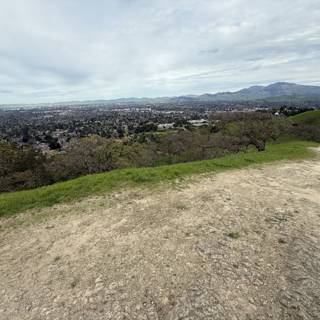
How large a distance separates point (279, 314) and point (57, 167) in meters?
23.6

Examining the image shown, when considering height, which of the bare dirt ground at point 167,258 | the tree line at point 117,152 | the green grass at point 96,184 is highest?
the bare dirt ground at point 167,258

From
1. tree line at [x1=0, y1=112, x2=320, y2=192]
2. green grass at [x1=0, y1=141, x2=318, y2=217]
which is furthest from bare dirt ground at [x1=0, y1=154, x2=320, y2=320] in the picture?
tree line at [x1=0, y1=112, x2=320, y2=192]

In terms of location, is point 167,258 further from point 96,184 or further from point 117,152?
point 117,152

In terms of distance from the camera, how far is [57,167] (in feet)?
82.2

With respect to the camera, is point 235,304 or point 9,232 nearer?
point 235,304

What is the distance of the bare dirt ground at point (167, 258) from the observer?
14.1 feet

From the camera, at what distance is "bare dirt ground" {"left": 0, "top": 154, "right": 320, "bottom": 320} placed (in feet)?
14.1

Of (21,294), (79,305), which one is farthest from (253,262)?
(21,294)

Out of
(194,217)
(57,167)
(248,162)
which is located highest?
(194,217)

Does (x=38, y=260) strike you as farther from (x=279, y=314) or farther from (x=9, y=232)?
(x=279, y=314)

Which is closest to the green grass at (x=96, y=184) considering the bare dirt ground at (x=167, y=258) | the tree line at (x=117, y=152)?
the bare dirt ground at (x=167, y=258)

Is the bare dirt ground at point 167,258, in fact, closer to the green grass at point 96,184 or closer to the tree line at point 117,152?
the green grass at point 96,184

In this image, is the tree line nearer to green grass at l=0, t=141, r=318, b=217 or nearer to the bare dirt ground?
green grass at l=0, t=141, r=318, b=217

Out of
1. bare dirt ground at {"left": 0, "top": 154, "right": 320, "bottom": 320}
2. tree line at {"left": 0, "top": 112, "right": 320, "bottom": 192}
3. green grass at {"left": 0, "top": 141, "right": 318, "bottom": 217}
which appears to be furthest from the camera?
tree line at {"left": 0, "top": 112, "right": 320, "bottom": 192}
